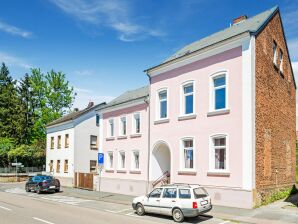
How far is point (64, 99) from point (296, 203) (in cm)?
4828

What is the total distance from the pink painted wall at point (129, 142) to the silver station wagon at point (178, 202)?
978cm

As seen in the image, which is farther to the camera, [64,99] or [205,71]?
[64,99]

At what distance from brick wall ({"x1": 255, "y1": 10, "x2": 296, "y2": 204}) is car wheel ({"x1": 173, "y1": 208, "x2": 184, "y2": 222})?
536cm

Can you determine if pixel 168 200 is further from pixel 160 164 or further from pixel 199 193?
pixel 160 164

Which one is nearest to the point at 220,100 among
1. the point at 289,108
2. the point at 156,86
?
the point at 156,86

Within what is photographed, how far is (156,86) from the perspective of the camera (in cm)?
2633

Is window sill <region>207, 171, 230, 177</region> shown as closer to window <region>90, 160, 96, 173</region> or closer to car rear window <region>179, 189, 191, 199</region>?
car rear window <region>179, 189, 191, 199</region>

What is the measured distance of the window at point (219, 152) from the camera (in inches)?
814

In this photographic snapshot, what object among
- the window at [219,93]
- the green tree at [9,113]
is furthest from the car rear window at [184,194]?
the green tree at [9,113]

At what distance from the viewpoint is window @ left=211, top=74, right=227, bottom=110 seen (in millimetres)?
21156

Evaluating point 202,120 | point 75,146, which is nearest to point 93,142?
point 75,146

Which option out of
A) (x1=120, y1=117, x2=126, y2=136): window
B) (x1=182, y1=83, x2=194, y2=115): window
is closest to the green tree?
(x1=120, y1=117, x2=126, y2=136): window

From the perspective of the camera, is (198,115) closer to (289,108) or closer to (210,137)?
(210,137)

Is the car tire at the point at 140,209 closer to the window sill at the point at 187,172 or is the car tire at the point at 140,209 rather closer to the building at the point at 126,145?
the window sill at the point at 187,172
